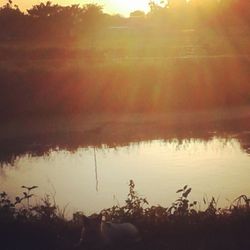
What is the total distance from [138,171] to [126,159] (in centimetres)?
125

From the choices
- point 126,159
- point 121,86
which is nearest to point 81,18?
point 121,86

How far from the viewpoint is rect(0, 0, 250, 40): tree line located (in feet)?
118

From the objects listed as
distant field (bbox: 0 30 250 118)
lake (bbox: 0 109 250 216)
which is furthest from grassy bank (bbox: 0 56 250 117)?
lake (bbox: 0 109 250 216)

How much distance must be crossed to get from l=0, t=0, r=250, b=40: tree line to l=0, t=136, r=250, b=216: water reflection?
2231cm

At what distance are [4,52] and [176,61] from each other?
8171 mm

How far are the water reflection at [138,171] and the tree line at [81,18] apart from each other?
22308 mm

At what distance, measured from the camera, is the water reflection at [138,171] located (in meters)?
9.51

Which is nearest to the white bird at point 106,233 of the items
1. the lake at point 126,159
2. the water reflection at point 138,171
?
the lake at point 126,159

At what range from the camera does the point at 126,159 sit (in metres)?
12.6

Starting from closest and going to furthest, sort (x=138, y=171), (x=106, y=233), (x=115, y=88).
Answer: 1. (x=106, y=233)
2. (x=138, y=171)
3. (x=115, y=88)

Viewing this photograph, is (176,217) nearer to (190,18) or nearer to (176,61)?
(176,61)

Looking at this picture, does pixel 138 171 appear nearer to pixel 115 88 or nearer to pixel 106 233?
pixel 106 233

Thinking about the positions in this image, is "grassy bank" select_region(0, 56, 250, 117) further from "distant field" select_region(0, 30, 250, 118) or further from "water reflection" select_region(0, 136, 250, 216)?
"water reflection" select_region(0, 136, 250, 216)

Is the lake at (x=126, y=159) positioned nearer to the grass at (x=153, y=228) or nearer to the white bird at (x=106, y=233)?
the grass at (x=153, y=228)
